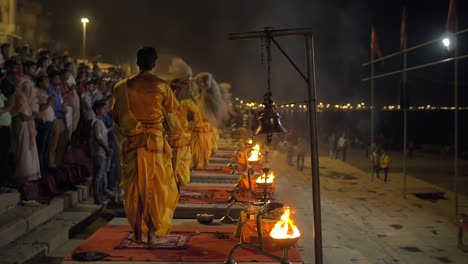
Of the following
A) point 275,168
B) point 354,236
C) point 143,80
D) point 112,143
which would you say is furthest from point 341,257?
point 275,168

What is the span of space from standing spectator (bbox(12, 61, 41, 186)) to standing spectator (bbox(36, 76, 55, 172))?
0.66m

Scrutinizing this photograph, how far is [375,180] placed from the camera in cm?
1741

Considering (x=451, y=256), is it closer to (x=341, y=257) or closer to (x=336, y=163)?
(x=341, y=257)

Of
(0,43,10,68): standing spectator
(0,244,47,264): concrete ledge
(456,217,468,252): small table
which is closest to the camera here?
(0,244,47,264): concrete ledge

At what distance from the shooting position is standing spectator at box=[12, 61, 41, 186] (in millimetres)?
7406

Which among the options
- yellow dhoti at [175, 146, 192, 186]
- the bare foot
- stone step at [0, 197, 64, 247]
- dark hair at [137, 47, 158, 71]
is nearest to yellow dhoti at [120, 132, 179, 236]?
the bare foot

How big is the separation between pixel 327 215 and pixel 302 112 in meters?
37.9

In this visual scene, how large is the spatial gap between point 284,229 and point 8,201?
4345mm

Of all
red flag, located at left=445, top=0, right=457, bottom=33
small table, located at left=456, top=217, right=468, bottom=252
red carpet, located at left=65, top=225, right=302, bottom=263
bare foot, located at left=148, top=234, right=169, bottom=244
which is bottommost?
small table, located at left=456, top=217, right=468, bottom=252

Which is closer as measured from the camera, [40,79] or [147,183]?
[147,183]

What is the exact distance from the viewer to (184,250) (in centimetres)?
569

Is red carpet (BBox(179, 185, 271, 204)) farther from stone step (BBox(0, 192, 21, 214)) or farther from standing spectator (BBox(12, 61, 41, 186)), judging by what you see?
stone step (BBox(0, 192, 21, 214))

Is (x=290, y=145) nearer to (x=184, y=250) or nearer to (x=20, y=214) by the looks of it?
(x=20, y=214)

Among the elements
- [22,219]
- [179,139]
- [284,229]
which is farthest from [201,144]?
[284,229]
